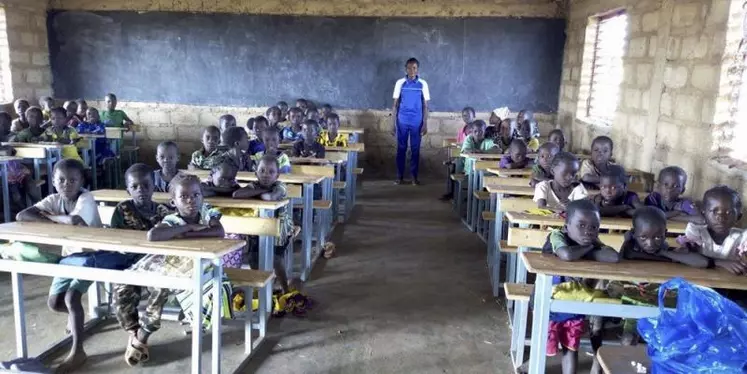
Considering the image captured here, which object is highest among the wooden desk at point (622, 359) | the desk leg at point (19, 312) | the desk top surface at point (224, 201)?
the desk top surface at point (224, 201)

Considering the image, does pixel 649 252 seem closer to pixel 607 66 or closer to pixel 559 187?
pixel 559 187

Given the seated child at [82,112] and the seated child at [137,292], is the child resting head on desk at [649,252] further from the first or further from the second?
the seated child at [82,112]

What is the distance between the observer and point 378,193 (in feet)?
25.8

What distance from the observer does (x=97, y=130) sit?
286 inches

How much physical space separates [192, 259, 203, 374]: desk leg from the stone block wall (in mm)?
7041

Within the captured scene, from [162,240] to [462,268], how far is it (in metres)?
2.79

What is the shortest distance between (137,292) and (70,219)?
483 mm

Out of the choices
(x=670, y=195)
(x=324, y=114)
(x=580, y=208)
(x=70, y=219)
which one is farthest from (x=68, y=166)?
(x=324, y=114)

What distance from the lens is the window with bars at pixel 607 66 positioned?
21.9 feet

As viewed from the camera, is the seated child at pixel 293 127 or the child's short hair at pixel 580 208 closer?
the child's short hair at pixel 580 208

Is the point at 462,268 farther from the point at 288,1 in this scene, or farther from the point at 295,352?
the point at 288,1

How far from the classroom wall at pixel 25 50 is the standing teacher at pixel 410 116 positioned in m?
5.63

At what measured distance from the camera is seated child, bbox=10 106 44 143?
598cm

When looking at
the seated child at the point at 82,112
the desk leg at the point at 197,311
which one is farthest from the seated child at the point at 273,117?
the desk leg at the point at 197,311
